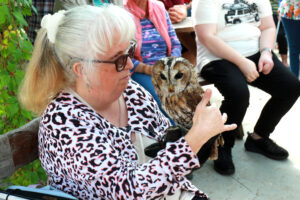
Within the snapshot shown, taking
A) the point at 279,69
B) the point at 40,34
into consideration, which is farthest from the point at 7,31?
the point at 279,69

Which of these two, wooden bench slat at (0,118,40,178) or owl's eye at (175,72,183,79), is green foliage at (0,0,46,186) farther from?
owl's eye at (175,72,183,79)

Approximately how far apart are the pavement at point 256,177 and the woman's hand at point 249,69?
68cm

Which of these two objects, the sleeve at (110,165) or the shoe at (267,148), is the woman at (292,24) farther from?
the sleeve at (110,165)

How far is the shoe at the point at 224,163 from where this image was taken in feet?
8.27

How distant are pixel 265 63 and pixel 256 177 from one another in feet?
2.67

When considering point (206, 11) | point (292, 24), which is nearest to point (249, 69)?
point (206, 11)

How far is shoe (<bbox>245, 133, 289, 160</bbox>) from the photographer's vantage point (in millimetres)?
2666

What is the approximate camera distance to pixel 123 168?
110cm

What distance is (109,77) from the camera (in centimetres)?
119

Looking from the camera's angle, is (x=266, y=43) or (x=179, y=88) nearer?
(x=179, y=88)

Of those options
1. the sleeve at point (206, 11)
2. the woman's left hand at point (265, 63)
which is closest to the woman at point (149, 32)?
the sleeve at point (206, 11)

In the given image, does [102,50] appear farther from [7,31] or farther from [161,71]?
[7,31]

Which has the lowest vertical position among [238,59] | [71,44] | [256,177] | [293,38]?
[256,177]

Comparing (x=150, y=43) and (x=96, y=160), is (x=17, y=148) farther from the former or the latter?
(x=150, y=43)
